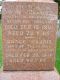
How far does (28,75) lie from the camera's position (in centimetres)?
593

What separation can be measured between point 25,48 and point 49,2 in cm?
91

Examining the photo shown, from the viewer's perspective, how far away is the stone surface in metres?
5.88

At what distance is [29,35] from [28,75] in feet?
2.31

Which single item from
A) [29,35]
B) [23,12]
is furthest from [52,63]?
[23,12]

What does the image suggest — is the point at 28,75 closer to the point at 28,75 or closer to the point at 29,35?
the point at 28,75

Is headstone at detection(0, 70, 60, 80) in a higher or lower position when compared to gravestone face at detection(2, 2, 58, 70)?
lower

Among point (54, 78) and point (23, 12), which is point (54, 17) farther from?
point (54, 78)

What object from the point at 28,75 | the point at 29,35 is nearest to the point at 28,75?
the point at 28,75

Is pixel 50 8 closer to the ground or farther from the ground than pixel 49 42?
farther from the ground

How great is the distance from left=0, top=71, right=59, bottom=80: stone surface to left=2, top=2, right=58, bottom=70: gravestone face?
80mm

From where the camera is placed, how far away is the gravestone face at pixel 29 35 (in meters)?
5.81

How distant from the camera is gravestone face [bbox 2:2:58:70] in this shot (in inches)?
229

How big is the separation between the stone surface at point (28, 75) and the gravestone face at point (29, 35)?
3.2 inches

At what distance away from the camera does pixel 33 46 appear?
19.5ft
